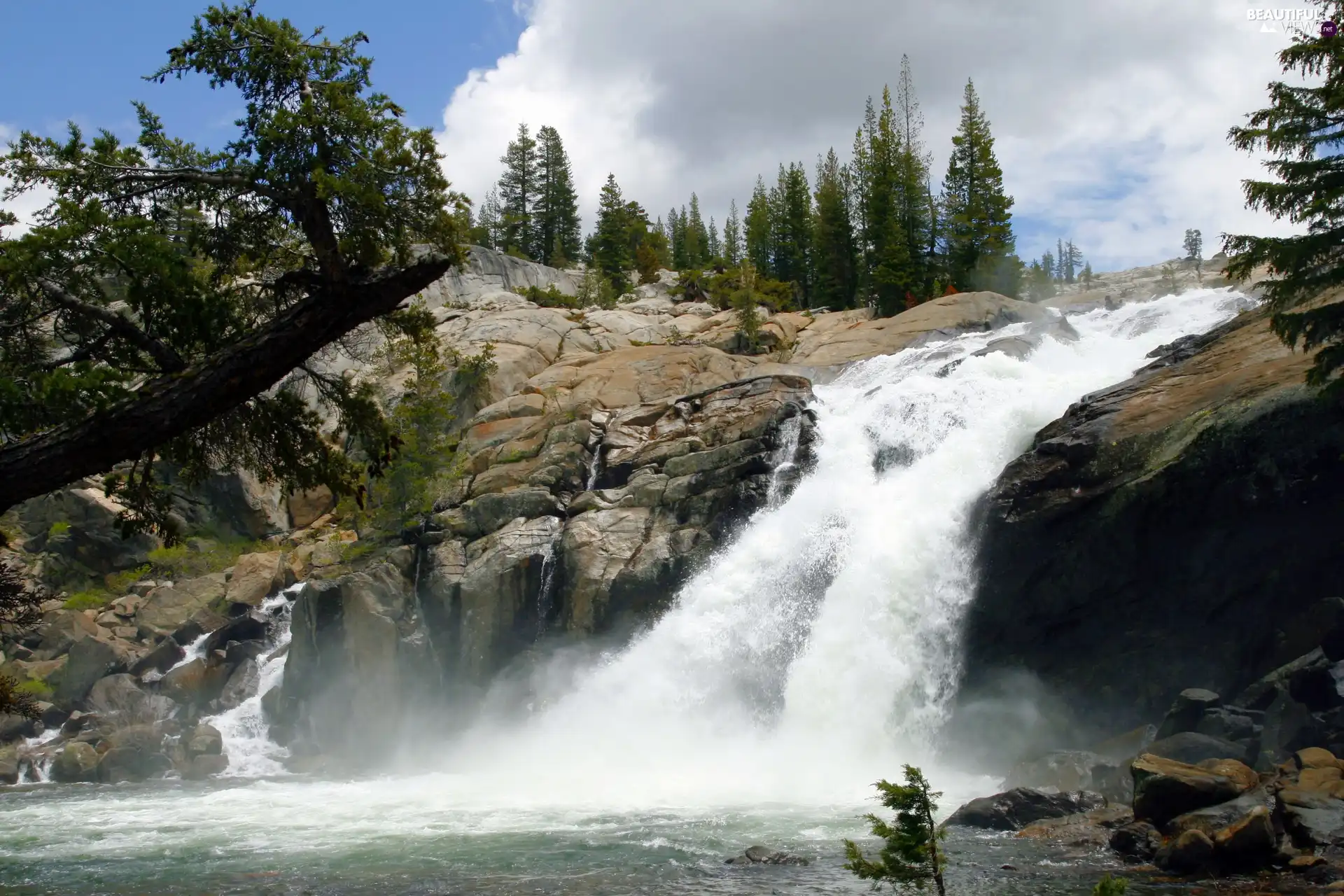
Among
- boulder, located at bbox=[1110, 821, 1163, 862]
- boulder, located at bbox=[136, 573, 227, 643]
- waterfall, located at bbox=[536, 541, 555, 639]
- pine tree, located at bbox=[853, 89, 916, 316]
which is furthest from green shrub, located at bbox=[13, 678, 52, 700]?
pine tree, located at bbox=[853, 89, 916, 316]

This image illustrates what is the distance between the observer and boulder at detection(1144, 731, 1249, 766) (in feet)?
54.2

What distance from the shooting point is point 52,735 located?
31531 millimetres

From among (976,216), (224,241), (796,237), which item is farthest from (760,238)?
(224,241)

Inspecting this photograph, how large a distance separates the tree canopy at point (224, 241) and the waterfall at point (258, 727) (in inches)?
882

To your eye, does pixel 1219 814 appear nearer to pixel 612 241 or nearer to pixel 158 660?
pixel 158 660

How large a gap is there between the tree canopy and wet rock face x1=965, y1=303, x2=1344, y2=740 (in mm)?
15982

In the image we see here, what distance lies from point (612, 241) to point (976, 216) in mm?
31471

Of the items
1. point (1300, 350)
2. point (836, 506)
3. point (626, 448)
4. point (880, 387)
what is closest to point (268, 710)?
point (626, 448)

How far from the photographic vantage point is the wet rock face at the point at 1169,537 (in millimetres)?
19500

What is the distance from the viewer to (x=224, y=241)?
30.2 ft

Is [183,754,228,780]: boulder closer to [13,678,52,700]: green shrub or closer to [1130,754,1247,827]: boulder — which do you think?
[13,678,52,700]: green shrub

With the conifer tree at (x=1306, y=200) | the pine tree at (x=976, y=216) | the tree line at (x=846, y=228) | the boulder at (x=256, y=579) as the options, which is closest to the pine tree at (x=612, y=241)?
the tree line at (x=846, y=228)

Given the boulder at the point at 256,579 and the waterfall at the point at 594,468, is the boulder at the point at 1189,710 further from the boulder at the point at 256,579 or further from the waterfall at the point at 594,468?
the boulder at the point at 256,579

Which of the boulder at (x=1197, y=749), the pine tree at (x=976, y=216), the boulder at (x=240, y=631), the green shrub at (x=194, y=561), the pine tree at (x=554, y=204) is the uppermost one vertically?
the pine tree at (x=554, y=204)
